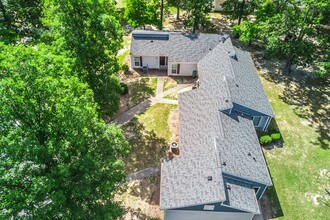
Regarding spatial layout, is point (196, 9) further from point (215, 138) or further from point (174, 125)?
point (215, 138)

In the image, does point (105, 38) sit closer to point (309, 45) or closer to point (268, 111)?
point (268, 111)

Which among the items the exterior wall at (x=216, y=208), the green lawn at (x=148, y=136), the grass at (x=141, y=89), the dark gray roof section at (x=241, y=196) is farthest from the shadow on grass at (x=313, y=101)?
the grass at (x=141, y=89)

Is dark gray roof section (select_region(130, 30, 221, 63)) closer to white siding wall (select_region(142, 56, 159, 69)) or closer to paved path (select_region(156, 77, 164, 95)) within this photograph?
white siding wall (select_region(142, 56, 159, 69))

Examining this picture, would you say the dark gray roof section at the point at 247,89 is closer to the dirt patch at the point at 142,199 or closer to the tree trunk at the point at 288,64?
the tree trunk at the point at 288,64

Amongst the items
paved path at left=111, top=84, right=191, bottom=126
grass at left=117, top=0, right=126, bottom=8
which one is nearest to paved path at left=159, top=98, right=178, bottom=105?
paved path at left=111, top=84, right=191, bottom=126

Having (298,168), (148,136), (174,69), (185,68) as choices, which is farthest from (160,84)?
(298,168)
